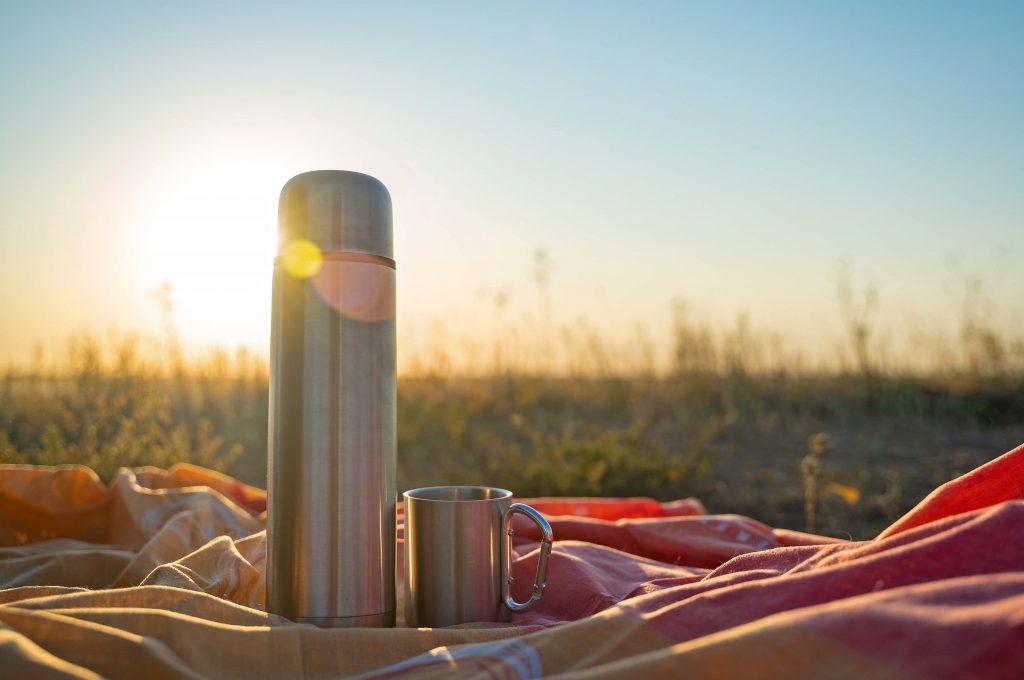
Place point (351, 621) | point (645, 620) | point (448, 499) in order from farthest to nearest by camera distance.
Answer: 1. point (448, 499)
2. point (351, 621)
3. point (645, 620)

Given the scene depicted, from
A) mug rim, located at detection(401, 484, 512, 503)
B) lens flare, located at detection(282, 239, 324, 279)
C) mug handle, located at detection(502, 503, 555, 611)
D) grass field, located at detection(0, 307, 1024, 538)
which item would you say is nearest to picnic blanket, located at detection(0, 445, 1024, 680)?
mug handle, located at detection(502, 503, 555, 611)

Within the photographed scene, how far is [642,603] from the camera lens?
3.52 feet

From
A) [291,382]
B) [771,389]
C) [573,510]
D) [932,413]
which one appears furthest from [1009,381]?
[291,382]

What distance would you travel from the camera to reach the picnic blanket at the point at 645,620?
2.60ft

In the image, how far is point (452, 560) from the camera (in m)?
1.26

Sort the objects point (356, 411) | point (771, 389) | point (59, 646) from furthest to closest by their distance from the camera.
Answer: point (771, 389) → point (356, 411) → point (59, 646)

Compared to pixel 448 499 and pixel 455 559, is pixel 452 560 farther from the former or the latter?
pixel 448 499

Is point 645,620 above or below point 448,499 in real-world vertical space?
below

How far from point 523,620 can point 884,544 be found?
2.00 feet

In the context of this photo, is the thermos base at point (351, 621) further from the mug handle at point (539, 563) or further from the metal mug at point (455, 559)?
the mug handle at point (539, 563)

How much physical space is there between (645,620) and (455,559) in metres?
0.36

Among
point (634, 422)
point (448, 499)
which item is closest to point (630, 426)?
point (634, 422)

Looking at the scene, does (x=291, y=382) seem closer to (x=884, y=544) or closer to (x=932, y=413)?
(x=884, y=544)

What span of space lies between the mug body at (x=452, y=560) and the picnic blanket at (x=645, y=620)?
0.28 feet
